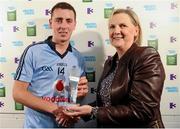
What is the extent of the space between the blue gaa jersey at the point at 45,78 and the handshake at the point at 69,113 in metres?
0.09

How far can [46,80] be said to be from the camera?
1716 millimetres

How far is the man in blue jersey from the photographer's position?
1672mm

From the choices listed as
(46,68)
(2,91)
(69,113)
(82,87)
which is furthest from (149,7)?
(2,91)

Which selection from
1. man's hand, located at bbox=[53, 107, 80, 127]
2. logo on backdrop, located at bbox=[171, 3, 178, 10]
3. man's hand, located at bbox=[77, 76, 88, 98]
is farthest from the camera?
logo on backdrop, located at bbox=[171, 3, 178, 10]

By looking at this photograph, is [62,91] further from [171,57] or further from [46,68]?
[171,57]

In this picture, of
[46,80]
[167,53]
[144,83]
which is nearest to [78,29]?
[46,80]

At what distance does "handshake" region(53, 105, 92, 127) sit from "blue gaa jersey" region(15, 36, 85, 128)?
3.6 inches

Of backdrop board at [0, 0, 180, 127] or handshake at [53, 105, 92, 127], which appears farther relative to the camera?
backdrop board at [0, 0, 180, 127]

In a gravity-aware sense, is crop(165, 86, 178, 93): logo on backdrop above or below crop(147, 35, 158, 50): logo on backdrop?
below

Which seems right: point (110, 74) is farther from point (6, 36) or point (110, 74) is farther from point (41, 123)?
point (6, 36)

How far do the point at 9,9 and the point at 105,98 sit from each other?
0.96m

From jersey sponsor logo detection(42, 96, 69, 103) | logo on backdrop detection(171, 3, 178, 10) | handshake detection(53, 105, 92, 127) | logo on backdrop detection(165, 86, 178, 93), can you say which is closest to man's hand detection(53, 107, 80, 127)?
handshake detection(53, 105, 92, 127)

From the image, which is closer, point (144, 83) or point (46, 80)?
point (144, 83)

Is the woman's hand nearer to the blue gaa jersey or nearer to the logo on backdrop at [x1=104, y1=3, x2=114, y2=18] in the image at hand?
the blue gaa jersey
